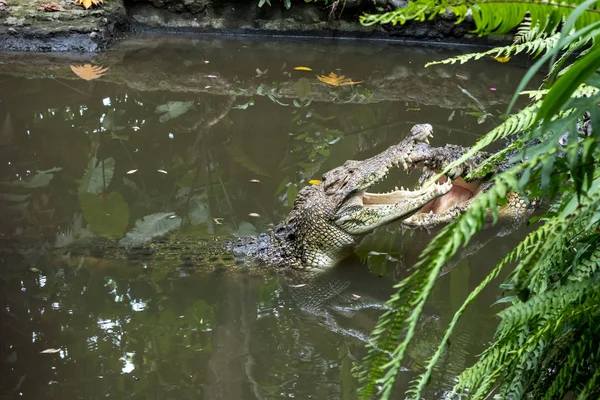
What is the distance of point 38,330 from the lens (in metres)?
3.39

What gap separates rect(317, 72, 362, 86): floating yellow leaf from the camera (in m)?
7.82

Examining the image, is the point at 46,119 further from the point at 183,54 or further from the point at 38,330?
the point at 38,330

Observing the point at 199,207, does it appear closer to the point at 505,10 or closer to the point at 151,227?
the point at 151,227

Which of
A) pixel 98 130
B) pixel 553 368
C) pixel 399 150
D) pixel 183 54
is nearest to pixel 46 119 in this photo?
pixel 98 130

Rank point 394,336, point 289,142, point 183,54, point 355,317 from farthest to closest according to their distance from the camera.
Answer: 1. point 183,54
2. point 289,142
3. point 355,317
4. point 394,336

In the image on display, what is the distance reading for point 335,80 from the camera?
7.93 metres

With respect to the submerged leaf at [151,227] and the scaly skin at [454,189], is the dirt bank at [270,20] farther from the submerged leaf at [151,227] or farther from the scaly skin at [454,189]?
the submerged leaf at [151,227]

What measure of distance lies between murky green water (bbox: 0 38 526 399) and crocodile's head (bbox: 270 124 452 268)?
0.75 ft

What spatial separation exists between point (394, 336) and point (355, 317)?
2564 mm

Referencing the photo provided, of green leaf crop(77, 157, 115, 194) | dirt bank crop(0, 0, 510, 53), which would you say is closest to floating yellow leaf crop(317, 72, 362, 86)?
dirt bank crop(0, 0, 510, 53)

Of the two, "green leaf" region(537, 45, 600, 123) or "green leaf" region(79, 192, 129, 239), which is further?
"green leaf" region(79, 192, 129, 239)

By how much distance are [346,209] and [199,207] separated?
4.44 ft

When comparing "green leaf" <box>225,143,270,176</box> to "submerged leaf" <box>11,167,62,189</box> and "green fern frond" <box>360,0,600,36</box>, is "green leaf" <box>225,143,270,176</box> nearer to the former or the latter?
"submerged leaf" <box>11,167,62,189</box>

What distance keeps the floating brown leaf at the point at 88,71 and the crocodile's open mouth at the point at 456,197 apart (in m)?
4.68
